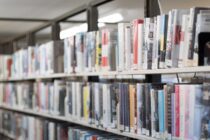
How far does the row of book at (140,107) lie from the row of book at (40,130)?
0.30 ft

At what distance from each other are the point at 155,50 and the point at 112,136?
2.80 feet

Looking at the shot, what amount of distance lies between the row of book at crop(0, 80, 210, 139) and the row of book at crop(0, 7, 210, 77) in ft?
0.41

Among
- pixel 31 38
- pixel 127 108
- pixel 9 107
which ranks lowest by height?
pixel 9 107

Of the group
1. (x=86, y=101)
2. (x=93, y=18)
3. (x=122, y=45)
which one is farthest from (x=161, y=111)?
(x=93, y=18)

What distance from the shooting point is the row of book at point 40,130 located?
288 cm

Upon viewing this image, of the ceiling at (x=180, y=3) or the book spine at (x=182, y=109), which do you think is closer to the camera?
the book spine at (x=182, y=109)

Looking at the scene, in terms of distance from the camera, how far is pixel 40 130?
3951mm

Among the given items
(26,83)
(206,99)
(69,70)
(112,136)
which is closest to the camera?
(206,99)

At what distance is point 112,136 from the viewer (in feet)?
8.87

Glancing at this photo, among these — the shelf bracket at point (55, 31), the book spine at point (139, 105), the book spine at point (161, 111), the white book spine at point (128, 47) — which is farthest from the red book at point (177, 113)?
the shelf bracket at point (55, 31)

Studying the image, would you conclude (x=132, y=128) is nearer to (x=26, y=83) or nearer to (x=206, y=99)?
(x=206, y=99)

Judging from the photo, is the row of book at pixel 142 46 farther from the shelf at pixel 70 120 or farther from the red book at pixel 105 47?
the shelf at pixel 70 120

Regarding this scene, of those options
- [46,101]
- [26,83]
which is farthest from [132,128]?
[26,83]

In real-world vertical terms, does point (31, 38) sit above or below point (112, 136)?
above
